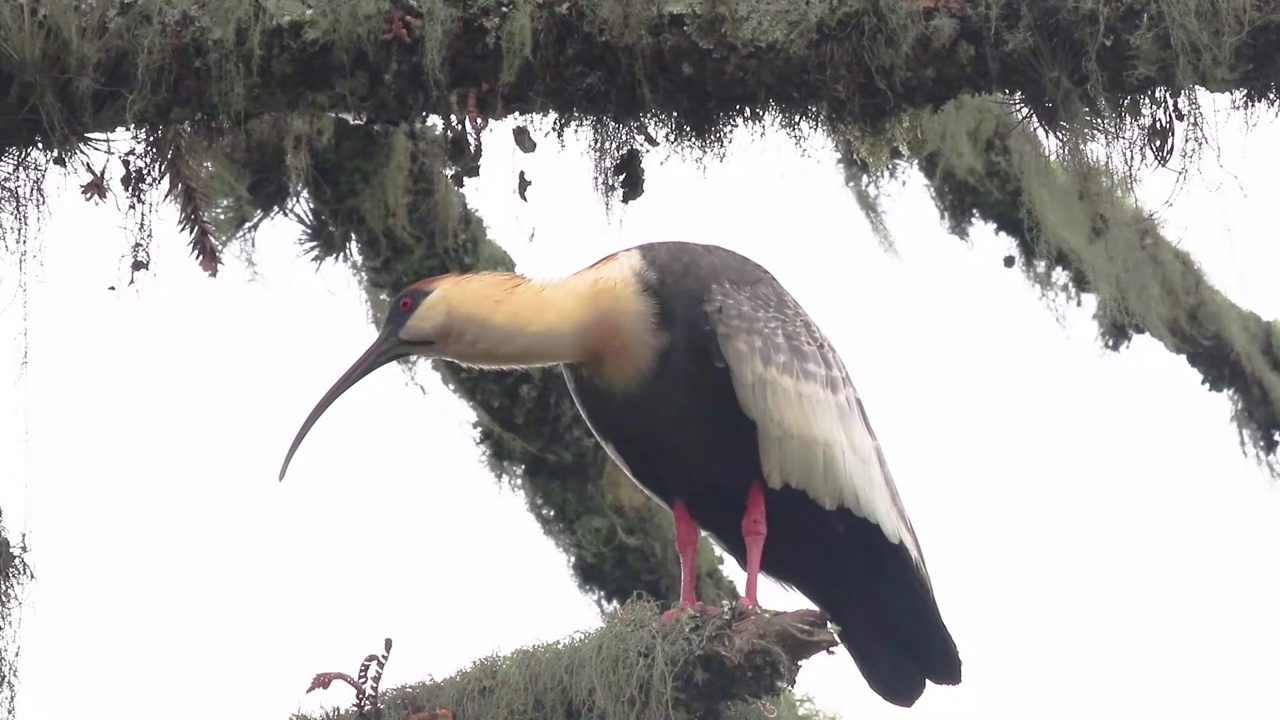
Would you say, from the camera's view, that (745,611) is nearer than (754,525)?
Yes

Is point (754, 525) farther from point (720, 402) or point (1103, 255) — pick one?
point (1103, 255)

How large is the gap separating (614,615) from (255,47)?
1.50 meters

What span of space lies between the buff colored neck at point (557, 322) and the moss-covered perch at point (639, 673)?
0.75 metres

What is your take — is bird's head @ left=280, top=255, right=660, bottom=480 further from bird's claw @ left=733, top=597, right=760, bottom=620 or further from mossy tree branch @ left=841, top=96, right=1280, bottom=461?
mossy tree branch @ left=841, top=96, right=1280, bottom=461

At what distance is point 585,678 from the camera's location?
3889 millimetres

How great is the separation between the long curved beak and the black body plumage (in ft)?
1.53

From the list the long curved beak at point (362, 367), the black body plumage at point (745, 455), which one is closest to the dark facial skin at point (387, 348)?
the long curved beak at point (362, 367)

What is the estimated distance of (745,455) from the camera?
456 centimetres

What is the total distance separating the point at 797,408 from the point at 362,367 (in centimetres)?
113

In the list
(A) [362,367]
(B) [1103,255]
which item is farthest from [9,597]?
(B) [1103,255]

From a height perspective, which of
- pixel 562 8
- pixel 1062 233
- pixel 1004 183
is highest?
pixel 1004 183

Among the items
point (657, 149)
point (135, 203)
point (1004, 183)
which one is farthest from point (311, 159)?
point (1004, 183)

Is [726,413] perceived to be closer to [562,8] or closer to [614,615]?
[614,615]

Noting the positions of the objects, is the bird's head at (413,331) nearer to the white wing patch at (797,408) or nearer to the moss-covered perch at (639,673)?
the white wing patch at (797,408)
